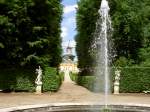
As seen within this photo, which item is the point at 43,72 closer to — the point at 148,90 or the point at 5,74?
the point at 5,74

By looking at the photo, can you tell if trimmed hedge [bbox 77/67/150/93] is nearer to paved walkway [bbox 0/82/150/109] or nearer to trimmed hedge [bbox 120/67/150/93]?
trimmed hedge [bbox 120/67/150/93]

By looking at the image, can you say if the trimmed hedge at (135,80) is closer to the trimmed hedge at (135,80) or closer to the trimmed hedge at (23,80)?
the trimmed hedge at (135,80)

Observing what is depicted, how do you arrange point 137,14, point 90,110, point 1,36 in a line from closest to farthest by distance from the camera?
point 90,110
point 1,36
point 137,14

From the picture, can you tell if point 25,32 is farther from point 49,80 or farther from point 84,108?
point 84,108

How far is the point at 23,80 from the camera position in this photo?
3022 cm

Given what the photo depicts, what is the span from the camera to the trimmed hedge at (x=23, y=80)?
3027cm

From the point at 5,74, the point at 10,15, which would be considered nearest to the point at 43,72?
the point at 5,74

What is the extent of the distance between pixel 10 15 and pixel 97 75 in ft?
26.2

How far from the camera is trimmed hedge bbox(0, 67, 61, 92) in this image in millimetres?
30266

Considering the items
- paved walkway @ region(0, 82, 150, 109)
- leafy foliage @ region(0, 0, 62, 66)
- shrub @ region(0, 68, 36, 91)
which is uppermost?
leafy foliage @ region(0, 0, 62, 66)

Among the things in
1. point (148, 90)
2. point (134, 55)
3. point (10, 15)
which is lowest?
point (148, 90)

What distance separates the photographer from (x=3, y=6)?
99.3ft

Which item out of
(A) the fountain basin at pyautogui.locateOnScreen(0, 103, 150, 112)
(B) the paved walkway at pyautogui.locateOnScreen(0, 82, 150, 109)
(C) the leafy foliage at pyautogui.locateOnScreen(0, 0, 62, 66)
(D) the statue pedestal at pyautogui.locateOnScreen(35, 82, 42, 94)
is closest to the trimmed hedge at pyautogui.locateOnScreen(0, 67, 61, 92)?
(D) the statue pedestal at pyautogui.locateOnScreen(35, 82, 42, 94)

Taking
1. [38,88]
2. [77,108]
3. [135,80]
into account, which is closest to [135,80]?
[135,80]
